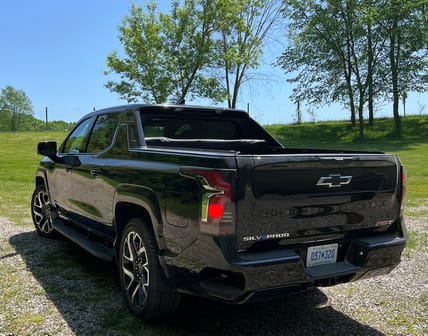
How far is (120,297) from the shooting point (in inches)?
160

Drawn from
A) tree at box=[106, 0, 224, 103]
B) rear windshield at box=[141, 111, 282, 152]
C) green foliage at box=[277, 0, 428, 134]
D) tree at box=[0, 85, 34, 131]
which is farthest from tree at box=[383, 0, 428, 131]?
tree at box=[0, 85, 34, 131]

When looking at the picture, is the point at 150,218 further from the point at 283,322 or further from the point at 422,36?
the point at 422,36

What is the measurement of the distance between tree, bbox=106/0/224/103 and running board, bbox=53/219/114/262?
843 inches

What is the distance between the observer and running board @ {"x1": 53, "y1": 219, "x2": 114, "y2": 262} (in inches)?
161

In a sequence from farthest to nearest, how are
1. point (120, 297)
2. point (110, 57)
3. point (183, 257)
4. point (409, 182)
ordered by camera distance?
point (110, 57)
point (409, 182)
point (120, 297)
point (183, 257)

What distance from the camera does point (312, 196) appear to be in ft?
9.70

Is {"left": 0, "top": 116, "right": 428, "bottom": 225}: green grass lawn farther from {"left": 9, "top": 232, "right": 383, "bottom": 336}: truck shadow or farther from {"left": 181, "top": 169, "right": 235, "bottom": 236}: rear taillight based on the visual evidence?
{"left": 181, "top": 169, "right": 235, "bottom": 236}: rear taillight

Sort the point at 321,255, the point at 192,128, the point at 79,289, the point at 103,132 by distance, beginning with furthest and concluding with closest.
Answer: the point at 192,128
the point at 103,132
the point at 79,289
the point at 321,255

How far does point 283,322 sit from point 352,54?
1206 inches

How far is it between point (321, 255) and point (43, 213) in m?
4.53

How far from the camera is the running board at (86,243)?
4095 mm

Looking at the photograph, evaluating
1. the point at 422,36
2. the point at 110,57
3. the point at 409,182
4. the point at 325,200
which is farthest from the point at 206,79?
the point at 325,200

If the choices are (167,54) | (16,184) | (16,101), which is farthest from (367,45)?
(16,101)

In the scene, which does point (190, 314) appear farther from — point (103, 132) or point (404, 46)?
point (404, 46)
